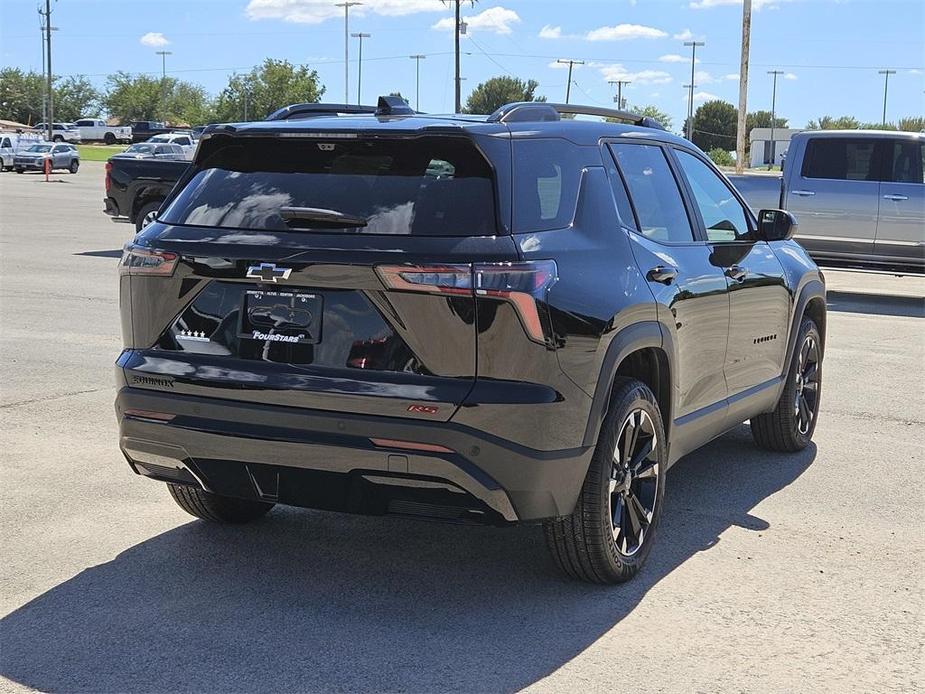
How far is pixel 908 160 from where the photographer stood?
1596 cm

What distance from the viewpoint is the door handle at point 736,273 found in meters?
5.89

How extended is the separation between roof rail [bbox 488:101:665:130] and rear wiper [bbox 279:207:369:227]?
0.71m

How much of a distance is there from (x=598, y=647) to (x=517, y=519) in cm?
52

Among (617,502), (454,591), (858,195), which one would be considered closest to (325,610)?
(454,591)

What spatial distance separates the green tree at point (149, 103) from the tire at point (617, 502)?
138m

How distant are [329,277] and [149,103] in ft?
475

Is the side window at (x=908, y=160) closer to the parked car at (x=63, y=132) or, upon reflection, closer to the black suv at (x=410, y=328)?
the black suv at (x=410, y=328)

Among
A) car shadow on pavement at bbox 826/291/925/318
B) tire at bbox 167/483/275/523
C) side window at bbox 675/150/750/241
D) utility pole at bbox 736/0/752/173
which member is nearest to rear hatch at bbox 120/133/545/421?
tire at bbox 167/483/275/523

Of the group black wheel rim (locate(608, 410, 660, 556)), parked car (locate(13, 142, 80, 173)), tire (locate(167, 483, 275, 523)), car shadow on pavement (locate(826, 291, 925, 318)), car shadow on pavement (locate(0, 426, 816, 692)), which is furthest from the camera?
parked car (locate(13, 142, 80, 173))

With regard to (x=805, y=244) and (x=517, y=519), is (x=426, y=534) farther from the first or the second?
(x=805, y=244)

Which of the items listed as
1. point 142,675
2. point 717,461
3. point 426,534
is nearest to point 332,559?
point 426,534

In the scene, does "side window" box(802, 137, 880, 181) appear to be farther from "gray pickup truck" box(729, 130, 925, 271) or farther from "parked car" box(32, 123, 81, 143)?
"parked car" box(32, 123, 81, 143)

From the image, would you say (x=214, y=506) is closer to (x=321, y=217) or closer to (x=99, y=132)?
(x=321, y=217)

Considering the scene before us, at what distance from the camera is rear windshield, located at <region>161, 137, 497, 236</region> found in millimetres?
4270
